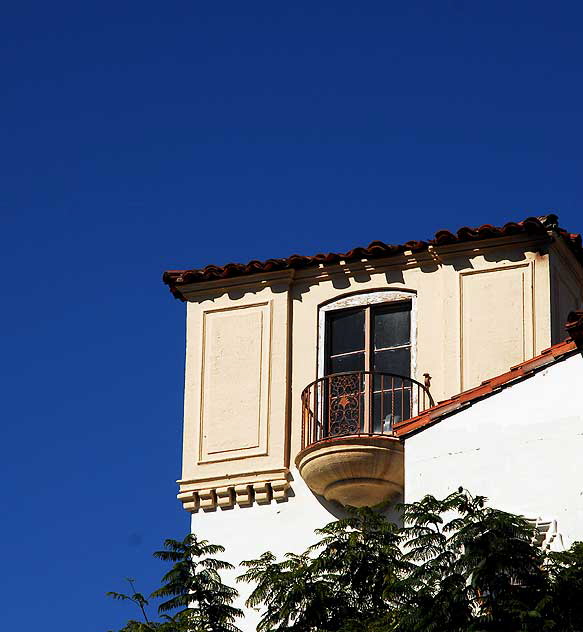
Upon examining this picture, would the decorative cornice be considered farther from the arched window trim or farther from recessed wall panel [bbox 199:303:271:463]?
the arched window trim

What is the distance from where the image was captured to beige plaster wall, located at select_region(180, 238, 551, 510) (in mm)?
28859

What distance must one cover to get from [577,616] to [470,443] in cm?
429

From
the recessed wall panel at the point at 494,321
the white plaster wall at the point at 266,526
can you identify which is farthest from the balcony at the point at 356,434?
the recessed wall panel at the point at 494,321

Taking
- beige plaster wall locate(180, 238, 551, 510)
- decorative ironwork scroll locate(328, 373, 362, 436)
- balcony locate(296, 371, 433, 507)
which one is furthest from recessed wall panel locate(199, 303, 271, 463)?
decorative ironwork scroll locate(328, 373, 362, 436)

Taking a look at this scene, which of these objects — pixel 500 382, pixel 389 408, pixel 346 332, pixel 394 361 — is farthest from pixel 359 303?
pixel 500 382

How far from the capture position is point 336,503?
2823 cm

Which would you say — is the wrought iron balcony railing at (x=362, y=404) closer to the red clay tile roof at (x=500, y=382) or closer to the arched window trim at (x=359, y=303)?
the arched window trim at (x=359, y=303)

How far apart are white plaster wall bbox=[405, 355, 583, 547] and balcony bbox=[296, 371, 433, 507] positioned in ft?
6.93

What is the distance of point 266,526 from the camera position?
93.7 ft

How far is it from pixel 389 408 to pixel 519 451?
4.48 meters

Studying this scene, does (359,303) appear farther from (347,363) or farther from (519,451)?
(519,451)

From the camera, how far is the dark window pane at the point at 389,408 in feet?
93.7

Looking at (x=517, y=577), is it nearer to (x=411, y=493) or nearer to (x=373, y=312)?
(x=411, y=493)

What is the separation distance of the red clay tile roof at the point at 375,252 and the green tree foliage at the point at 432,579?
19.1 ft
